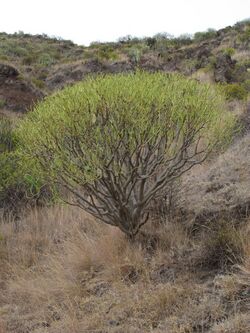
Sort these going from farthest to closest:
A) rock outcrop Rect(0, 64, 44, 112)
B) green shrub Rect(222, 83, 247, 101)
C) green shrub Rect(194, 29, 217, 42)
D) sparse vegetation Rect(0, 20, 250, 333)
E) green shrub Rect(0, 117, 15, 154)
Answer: green shrub Rect(194, 29, 217, 42) → rock outcrop Rect(0, 64, 44, 112) → green shrub Rect(222, 83, 247, 101) → green shrub Rect(0, 117, 15, 154) → sparse vegetation Rect(0, 20, 250, 333)

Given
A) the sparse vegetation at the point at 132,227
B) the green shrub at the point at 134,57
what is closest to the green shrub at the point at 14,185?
the sparse vegetation at the point at 132,227

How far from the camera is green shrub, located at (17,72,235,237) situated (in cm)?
457

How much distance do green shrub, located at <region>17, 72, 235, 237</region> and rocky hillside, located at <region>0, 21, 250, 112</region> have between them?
29.0 feet

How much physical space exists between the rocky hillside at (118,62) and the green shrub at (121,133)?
29.0 ft

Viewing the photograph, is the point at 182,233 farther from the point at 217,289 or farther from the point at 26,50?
the point at 26,50

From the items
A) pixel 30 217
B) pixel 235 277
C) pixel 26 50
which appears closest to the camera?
pixel 235 277

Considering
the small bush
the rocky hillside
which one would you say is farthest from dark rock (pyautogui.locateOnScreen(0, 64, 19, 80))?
the small bush

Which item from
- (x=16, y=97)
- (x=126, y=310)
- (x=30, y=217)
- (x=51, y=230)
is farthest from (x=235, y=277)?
(x=16, y=97)

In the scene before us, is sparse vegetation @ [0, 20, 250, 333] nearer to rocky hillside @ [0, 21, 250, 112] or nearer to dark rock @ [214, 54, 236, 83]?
rocky hillside @ [0, 21, 250, 112]

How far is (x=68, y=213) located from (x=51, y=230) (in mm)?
438

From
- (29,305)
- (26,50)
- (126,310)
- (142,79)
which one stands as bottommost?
(29,305)

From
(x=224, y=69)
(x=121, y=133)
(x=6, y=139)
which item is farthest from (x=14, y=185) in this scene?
(x=224, y=69)

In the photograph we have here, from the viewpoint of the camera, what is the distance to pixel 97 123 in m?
4.64

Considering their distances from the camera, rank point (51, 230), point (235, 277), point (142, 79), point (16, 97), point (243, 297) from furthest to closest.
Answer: point (16, 97) < point (51, 230) < point (142, 79) < point (235, 277) < point (243, 297)
